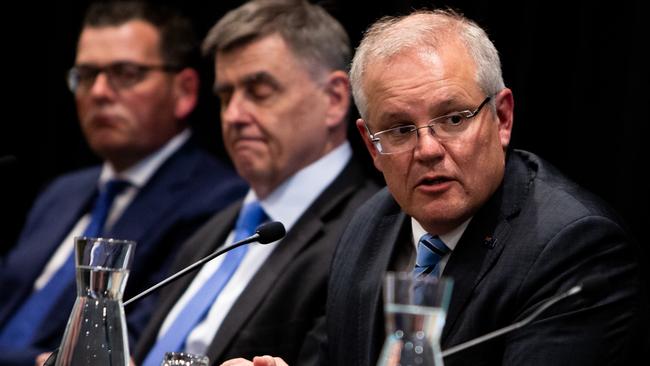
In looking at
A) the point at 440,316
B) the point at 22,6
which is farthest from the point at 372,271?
the point at 22,6

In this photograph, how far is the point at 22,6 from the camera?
5098 mm

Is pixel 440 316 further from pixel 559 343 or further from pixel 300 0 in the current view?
pixel 300 0

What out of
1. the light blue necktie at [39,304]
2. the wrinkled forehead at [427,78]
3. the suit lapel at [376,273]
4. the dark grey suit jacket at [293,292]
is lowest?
the light blue necktie at [39,304]

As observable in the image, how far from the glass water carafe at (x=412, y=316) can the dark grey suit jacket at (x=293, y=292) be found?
1.59 metres

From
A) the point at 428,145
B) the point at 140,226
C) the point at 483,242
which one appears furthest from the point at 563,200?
the point at 140,226

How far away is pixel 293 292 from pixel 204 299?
16.5 inches

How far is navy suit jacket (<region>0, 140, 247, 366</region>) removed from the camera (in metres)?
4.01

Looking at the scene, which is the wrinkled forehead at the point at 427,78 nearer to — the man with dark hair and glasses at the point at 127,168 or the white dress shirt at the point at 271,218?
the white dress shirt at the point at 271,218

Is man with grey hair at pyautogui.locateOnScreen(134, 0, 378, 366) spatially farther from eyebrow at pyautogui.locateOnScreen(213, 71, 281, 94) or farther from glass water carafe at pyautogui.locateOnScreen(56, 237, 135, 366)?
glass water carafe at pyautogui.locateOnScreen(56, 237, 135, 366)

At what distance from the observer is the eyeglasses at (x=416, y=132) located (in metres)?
2.44

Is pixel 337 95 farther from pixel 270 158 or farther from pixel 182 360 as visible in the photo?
pixel 182 360

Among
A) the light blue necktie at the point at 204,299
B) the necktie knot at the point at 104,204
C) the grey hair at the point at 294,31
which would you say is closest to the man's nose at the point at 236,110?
the grey hair at the point at 294,31

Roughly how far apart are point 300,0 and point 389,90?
143 cm

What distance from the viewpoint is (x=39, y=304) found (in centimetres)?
416
